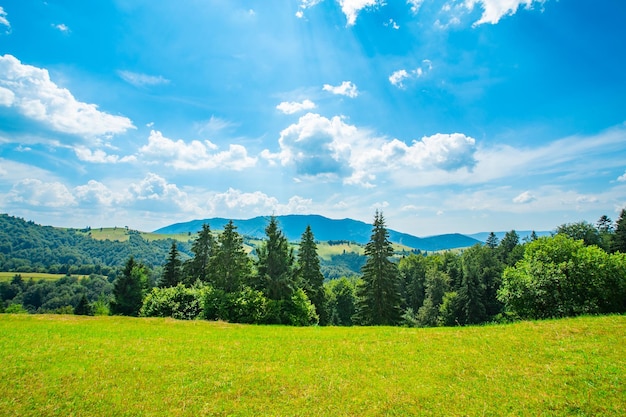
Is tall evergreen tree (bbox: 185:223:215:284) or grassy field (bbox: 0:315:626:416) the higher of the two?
tall evergreen tree (bbox: 185:223:215:284)

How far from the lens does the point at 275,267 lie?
34594mm

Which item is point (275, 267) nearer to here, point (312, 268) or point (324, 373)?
point (312, 268)

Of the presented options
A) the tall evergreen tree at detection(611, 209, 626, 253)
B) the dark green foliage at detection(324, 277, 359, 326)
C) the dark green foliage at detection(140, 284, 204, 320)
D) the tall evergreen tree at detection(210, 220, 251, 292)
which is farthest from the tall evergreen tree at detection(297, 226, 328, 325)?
the tall evergreen tree at detection(611, 209, 626, 253)

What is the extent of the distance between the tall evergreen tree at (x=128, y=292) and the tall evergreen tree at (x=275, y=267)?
107 feet

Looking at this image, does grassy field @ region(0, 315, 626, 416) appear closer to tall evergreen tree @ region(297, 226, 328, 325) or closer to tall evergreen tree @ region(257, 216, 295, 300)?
tall evergreen tree @ region(257, 216, 295, 300)

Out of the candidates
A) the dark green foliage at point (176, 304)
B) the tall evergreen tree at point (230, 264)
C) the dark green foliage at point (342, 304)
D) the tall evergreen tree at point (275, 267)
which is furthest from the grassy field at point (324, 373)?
the dark green foliage at point (342, 304)

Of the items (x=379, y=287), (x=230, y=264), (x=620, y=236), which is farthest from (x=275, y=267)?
(x=620, y=236)

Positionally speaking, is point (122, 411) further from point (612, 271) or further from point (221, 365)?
point (612, 271)

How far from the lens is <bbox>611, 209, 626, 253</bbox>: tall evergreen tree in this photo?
6303cm

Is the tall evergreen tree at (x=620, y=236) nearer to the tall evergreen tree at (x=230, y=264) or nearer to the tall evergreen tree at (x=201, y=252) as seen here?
the tall evergreen tree at (x=230, y=264)

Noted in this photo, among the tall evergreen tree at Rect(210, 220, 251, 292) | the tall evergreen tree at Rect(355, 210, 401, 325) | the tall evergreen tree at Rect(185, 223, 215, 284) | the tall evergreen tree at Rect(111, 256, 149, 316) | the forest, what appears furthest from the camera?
the tall evergreen tree at Rect(111, 256, 149, 316)

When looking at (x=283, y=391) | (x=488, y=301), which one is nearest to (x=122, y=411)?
(x=283, y=391)

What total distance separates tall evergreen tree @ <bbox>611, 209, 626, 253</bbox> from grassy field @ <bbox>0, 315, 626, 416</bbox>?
204 feet

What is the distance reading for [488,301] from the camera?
226 ft
